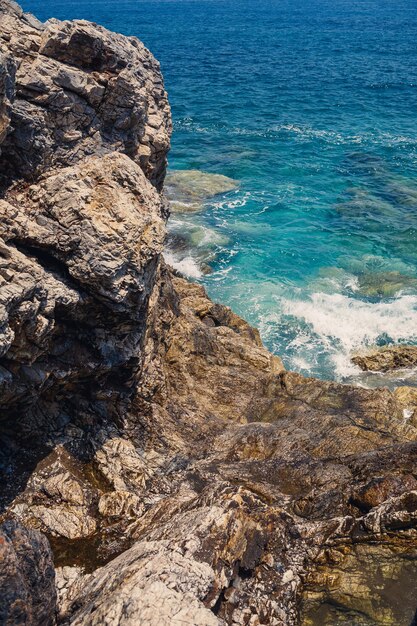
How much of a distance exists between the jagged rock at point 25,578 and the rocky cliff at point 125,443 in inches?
1.7

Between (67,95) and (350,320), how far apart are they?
25834 millimetres

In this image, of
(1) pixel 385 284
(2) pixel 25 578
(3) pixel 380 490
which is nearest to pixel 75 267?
(2) pixel 25 578

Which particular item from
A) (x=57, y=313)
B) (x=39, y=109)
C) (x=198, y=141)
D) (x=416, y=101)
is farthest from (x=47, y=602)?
(x=416, y=101)

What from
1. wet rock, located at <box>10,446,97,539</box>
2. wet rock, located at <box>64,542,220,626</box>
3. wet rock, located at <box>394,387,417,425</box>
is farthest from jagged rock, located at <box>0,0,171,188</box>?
wet rock, located at <box>394,387,417,425</box>

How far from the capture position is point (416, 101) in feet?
281

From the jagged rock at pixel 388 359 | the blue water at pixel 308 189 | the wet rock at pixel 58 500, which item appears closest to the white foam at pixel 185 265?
the blue water at pixel 308 189

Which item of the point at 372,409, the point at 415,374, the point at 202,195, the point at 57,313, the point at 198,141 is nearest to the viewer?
the point at 57,313

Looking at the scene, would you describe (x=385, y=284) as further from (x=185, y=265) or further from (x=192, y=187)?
(x=192, y=187)

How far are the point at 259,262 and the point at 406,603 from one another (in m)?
34.6

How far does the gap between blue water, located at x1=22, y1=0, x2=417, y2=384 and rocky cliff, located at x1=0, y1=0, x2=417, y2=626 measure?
49.4ft

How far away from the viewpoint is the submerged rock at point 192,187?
53909 mm

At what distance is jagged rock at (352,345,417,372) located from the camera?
33938 mm

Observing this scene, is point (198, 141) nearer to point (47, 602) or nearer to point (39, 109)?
point (39, 109)

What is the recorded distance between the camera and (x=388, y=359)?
34.2m
